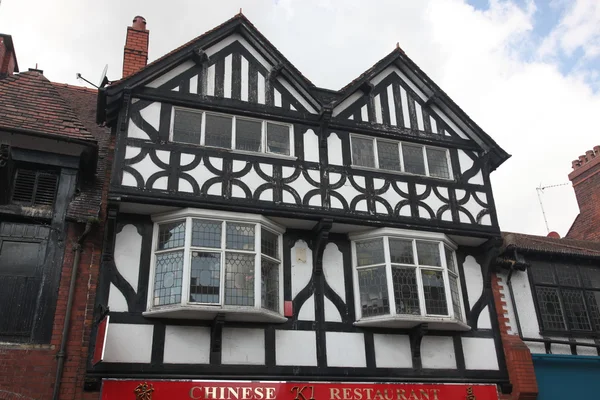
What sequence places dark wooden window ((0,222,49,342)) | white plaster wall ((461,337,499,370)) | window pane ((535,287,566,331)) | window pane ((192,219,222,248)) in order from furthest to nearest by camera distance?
window pane ((535,287,566,331)) → white plaster wall ((461,337,499,370)) → window pane ((192,219,222,248)) → dark wooden window ((0,222,49,342))

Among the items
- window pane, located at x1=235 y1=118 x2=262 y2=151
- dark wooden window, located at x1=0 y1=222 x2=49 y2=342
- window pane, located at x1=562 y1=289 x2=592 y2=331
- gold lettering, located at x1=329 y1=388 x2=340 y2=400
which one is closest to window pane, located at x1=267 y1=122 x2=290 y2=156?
window pane, located at x1=235 y1=118 x2=262 y2=151

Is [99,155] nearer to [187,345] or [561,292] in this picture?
[187,345]

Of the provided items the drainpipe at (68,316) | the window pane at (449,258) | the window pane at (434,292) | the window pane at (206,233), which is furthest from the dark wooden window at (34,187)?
the window pane at (449,258)

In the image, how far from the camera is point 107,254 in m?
11.4

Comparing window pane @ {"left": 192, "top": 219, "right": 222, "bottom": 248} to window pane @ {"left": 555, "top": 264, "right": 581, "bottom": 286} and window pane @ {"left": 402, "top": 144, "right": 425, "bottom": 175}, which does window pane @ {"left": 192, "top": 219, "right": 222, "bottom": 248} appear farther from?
window pane @ {"left": 555, "top": 264, "right": 581, "bottom": 286}

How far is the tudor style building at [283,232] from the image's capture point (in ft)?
36.9

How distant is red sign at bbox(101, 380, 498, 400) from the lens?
10.5 meters

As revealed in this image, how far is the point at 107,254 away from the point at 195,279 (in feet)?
5.97

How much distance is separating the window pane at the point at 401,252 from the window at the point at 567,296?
4.00 m

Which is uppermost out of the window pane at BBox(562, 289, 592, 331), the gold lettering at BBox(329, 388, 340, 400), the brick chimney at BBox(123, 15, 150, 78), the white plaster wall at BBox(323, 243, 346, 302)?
the brick chimney at BBox(123, 15, 150, 78)

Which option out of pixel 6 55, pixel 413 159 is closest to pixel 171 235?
pixel 413 159

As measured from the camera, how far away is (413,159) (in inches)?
571

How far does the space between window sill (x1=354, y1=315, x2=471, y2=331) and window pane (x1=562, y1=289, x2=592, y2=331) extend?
151 inches

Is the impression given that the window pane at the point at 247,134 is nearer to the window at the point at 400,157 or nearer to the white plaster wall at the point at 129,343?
the window at the point at 400,157
